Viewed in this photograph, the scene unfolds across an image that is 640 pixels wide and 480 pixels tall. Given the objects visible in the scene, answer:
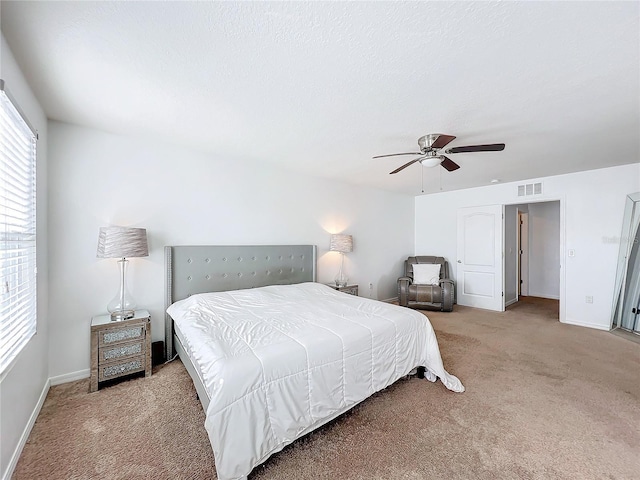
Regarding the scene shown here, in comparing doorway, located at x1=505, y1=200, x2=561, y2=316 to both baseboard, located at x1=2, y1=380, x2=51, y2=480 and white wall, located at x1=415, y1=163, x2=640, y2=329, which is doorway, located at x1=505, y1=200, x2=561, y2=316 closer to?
white wall, located at x1=415, y1=163, x2=640, y2=329

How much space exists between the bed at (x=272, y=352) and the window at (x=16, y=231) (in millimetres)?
922

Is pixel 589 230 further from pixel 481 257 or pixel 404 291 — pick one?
pixel 404 291

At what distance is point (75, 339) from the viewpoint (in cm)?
249

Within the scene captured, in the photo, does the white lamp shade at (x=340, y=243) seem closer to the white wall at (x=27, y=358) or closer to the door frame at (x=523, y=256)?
the white wall at (x=27, y=358)

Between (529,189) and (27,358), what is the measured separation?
249 inches

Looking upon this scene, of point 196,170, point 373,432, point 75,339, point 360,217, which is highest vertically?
→ point 196,170

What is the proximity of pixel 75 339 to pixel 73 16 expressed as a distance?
2.58 meters

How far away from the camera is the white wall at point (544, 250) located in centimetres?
614

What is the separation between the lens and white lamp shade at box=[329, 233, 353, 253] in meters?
4.20

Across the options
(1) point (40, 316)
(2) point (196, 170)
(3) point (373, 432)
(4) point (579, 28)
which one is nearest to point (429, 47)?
(4) point (579, 28)

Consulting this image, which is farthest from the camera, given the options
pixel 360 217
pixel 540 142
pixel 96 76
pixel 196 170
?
pixel 360 217

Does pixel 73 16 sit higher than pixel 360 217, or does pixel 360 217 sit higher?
pixel 73 16

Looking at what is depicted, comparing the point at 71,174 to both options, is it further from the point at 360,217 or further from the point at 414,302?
the point at 414,302

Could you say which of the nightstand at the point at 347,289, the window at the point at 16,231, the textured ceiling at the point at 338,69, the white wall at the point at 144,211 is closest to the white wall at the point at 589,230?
the textured ceiling at the point at 338,69
